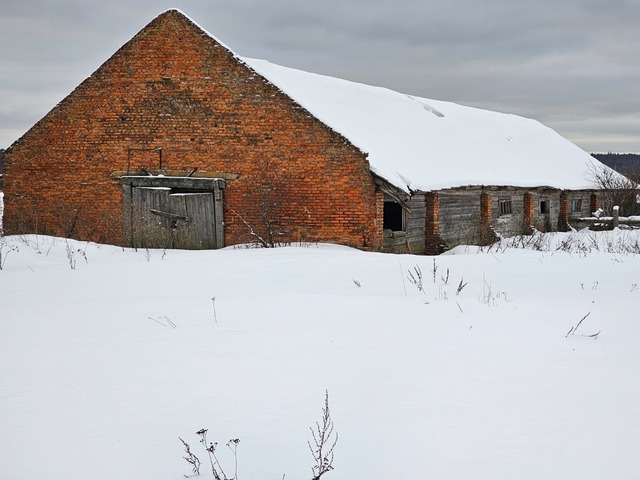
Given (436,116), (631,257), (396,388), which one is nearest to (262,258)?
(631,257)

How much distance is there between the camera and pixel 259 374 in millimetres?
5199

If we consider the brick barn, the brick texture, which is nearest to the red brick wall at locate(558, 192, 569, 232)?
the brick texture

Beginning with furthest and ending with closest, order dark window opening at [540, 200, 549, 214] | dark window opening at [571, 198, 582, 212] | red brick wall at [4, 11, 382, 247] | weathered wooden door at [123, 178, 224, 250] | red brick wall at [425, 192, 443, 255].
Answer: dark window opening at [571, 198, 582, 212]
dark window opening at [540, 200, 549, 214]
red brick wall at [425, 192, 443, 255]
weathered wooden door at [123, 178, 224, 250]
red brick wall at [4, 11, 382, 247]

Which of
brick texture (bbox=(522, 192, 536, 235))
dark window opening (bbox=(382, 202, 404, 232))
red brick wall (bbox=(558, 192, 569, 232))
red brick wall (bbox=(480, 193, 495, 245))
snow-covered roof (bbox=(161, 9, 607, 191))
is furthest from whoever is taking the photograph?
red brick wall (bbox=(558, 192, 569, 232))

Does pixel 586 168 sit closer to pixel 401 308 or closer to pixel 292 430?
pixel 401 308

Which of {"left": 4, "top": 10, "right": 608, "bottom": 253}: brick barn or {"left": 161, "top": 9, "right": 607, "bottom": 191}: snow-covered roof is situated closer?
{"left": 4, "top": 10, "right": 608, "bottom": 253}: brick barn

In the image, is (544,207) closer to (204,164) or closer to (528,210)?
(528,210)

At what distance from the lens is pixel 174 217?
53.1ft

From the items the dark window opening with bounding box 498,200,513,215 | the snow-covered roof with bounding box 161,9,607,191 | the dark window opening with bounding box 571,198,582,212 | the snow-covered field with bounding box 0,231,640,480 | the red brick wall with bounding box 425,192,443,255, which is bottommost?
the snow-covered field with bounding box 0,231,640,480

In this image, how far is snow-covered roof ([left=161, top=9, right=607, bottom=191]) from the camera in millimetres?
16562

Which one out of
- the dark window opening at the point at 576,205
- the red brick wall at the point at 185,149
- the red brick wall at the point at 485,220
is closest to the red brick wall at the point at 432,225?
the red brick wall at the point at 185,149

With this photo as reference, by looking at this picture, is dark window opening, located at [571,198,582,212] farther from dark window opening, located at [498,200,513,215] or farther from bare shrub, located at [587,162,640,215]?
dark window opening, located at [498,200,513,215]

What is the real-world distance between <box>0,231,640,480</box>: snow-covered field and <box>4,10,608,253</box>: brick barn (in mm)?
6358

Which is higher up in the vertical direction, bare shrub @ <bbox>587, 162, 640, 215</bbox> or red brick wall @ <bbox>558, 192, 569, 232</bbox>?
bare shrub @ <bbox>587, 162, 640, 215</bbox>
